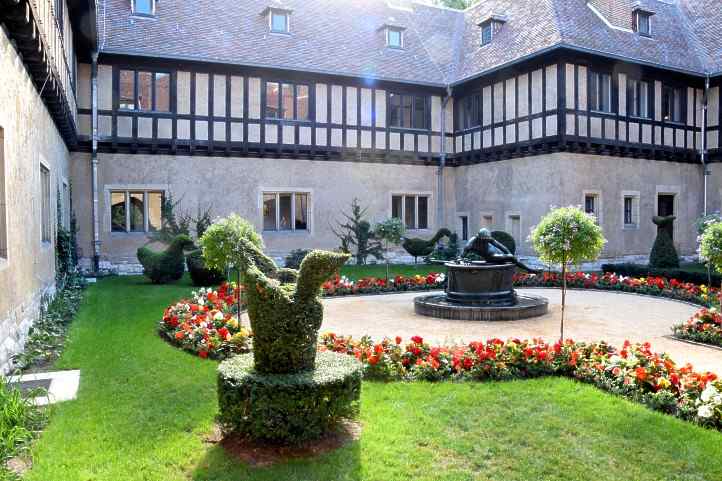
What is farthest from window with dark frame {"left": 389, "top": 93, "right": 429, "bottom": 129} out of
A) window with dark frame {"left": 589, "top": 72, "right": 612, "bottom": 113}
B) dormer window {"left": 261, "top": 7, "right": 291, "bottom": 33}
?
window with dark frame {"left": 589, "top": 72, "right": 612, "bottom": 113}

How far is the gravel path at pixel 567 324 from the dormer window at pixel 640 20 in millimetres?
12012

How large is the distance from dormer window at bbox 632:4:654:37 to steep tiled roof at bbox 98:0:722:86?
10.6 inches

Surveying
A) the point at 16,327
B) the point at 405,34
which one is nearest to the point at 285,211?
the point at 405,34

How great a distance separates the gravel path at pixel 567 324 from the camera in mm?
8664

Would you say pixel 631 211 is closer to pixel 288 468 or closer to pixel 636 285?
pixel 636 285

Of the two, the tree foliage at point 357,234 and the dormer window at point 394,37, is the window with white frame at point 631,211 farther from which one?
the dormer window at point 394,37

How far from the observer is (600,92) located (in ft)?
63.2

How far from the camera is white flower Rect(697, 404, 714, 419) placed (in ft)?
17.3

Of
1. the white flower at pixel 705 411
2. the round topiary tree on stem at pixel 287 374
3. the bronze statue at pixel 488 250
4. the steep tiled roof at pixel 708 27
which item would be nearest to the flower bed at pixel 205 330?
the round topiary tree on stem at pixel 287 374

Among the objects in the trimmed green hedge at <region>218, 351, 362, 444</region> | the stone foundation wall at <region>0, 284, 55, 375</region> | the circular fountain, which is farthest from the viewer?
the circular fountain

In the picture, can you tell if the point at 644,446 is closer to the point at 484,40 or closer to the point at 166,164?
the point at 166,164

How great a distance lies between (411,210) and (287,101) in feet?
19.8

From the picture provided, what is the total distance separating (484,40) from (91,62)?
42.8 ft

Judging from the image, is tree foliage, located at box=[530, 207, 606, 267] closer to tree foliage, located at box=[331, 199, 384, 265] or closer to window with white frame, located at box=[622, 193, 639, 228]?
tree foliage, located at box=[331, 199, 384, 265]
